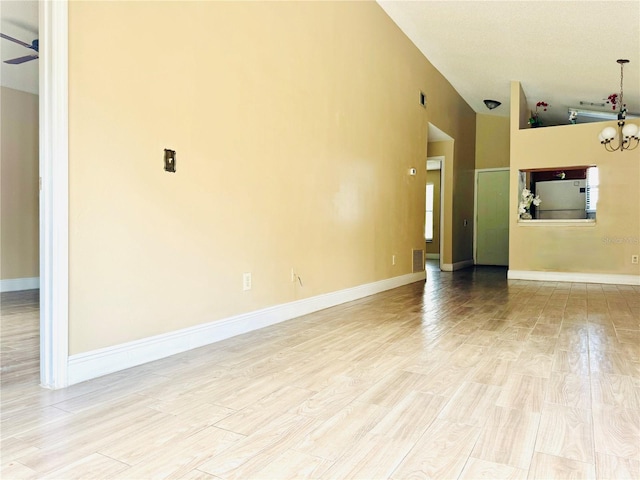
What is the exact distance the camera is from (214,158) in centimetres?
276

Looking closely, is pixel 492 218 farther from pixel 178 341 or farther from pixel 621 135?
pixel 178 341

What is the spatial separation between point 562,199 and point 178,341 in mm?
6823

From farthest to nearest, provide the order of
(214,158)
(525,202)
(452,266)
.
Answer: (452,266) < (525,202) < (214,158)

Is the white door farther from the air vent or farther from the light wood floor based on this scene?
the light wood floor

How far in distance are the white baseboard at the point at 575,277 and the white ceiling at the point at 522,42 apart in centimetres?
257

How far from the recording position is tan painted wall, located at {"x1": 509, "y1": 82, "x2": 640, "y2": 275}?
6.10 meters

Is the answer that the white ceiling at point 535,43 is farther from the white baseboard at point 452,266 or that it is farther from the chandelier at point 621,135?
the white baseboard at point 452,266

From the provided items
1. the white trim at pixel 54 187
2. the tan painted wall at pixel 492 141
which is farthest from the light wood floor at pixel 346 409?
the tan painted wall at pixel 492 141

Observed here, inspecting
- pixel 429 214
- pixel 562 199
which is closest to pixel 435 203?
pixel 429 214

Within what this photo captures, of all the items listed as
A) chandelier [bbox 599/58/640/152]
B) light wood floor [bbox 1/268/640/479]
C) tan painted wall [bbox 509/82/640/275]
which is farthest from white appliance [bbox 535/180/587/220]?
light wood floor [bbox 1/268/640/479]

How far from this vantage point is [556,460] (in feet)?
4.44

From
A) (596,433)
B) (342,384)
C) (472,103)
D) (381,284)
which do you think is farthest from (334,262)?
(472,103)

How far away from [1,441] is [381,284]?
4.12m

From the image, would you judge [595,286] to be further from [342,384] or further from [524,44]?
[342,384]
